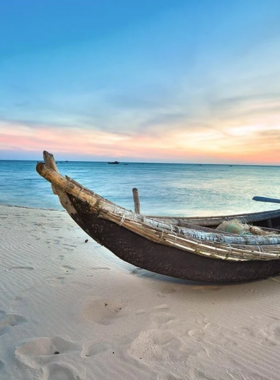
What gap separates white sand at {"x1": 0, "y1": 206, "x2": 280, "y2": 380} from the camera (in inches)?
97.7

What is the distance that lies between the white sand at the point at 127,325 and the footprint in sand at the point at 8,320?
0.04 feet

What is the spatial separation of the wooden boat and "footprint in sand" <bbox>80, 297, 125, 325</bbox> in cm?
66

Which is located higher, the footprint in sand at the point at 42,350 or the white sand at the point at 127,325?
the footprint in sand at the point at 42,350

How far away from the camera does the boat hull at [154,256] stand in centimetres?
325

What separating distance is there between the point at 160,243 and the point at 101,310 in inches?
45.7

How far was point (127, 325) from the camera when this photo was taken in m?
3.21

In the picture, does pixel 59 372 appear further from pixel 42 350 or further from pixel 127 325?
pixel 127 325

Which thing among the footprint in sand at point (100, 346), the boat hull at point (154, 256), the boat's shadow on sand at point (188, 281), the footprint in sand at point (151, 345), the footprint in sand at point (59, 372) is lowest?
the boat's shadow on sand at point (188, 281)

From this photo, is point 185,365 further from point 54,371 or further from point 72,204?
point 72,204


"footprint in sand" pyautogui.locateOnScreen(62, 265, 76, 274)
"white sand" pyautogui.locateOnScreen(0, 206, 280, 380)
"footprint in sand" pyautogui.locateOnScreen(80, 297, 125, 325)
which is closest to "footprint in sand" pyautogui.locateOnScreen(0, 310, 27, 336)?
"white sand" pyautogui.locateOnScreen(0, 206, 280, 380)

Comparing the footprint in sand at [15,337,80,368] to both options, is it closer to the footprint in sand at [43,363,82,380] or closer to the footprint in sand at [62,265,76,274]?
the footprint in sand at [43,363,82,380]

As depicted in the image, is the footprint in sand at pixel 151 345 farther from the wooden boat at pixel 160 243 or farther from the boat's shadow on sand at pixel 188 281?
the boat's shadow on sand at pixel 188 281

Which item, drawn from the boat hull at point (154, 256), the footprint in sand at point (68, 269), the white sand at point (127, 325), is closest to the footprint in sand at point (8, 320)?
the white sand at point (127, 325)

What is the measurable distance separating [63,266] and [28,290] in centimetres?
116
